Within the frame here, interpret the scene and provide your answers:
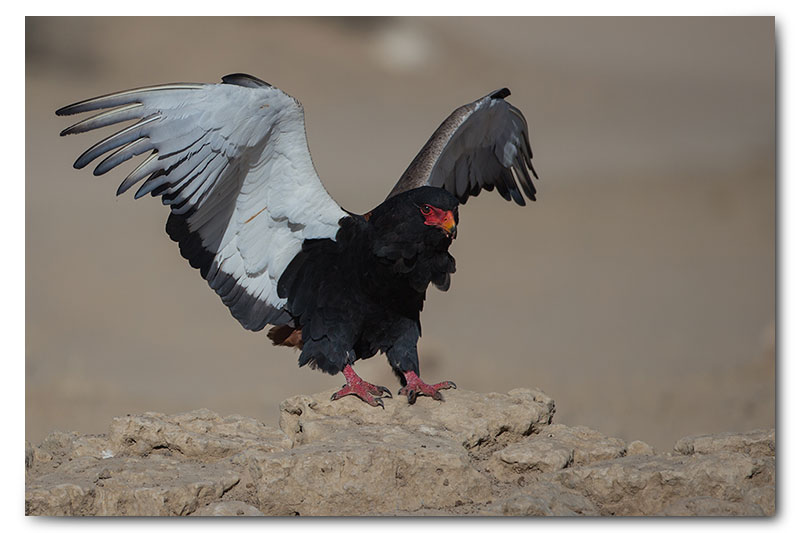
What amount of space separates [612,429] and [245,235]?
497cm

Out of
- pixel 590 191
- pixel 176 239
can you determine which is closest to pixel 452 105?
pixel 590 191

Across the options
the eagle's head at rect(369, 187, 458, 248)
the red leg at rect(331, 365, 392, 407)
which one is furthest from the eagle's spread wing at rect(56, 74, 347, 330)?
the red leg at rect(331, 365, 392, 407)

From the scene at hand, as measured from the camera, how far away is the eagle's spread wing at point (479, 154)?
6754 mm

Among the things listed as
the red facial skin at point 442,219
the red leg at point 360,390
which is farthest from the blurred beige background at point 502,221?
the red leg at point 360,390

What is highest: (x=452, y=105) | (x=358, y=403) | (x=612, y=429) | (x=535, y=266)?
(x=452, y=105)

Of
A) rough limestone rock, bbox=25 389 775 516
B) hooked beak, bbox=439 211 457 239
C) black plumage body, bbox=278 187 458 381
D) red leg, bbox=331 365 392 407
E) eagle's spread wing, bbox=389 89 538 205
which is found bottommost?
rough limestone rock, bbox=25 389 775 516

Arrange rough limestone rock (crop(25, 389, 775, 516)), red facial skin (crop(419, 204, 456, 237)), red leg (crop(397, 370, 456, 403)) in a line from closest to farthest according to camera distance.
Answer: rough limestone rock (crop(25, 389, 775, 516))
red facial skin (crop(419, 204, 456, 237))
red leg (crop(397, 370, 456, 403))

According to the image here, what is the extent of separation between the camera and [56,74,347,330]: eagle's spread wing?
545 centimetres

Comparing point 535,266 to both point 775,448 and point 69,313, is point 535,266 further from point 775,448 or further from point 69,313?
point 775,448

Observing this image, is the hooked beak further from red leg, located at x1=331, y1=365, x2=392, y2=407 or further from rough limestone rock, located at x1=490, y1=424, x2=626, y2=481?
rough limestone rock, located at x1=490, y1=424, x2=626, y2=481

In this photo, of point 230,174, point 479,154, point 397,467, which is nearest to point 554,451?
point 397,467

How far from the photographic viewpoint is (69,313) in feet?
31.6

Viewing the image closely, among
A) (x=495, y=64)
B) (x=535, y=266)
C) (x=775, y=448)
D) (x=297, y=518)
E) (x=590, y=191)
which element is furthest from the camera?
(x=535, y=266)

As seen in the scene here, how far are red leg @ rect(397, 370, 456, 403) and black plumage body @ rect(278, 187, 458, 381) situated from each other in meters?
0.08
